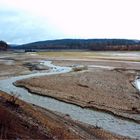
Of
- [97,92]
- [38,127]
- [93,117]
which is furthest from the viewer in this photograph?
[97,92]

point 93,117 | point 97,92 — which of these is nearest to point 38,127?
point 93,117

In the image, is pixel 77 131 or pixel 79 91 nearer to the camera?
pixel 77 131

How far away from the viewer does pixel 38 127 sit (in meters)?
13.8

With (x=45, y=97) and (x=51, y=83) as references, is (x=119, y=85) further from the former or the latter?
(x=45, y=97)

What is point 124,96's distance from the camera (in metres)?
25.2

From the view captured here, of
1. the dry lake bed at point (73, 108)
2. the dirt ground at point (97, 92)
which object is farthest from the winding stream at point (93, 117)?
the dirt ground at point (97, 92)

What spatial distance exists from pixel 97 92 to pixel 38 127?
13.4 metres

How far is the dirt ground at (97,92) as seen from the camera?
21.5m

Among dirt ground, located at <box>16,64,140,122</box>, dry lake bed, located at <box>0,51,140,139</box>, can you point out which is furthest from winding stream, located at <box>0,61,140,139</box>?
dirt ground, located at <box>16,64,140,122</box>

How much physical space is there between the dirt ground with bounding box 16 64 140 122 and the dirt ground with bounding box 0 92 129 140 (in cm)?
433

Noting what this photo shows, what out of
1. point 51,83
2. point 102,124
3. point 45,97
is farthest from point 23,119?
point 51,83

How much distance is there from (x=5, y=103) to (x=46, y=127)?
365cm

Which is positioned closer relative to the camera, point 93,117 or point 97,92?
point 93,117

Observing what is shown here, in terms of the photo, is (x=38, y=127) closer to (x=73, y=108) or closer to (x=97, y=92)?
(x=73, y=108)
